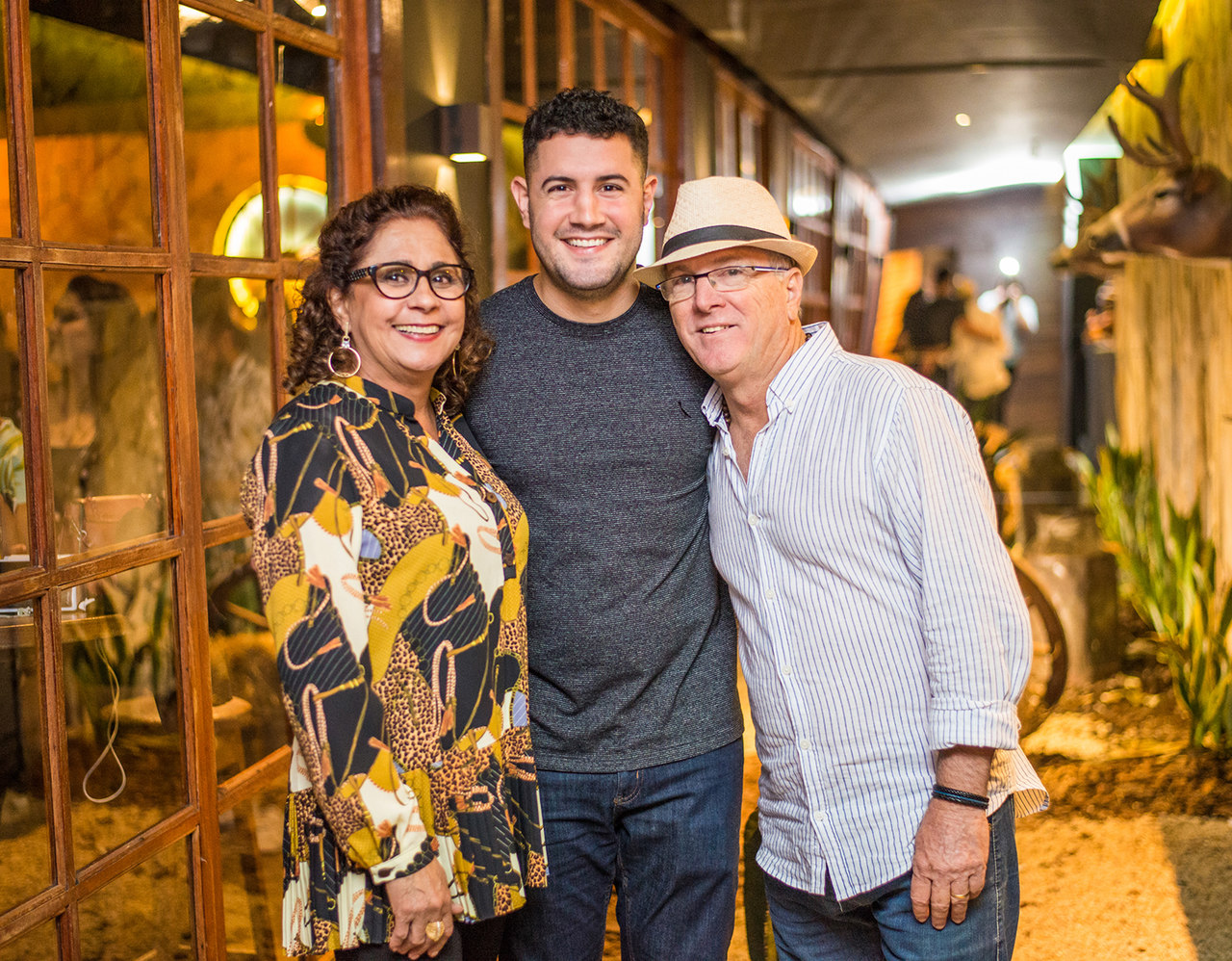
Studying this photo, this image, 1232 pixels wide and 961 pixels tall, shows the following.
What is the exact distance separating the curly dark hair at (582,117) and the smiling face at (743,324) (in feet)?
0.97

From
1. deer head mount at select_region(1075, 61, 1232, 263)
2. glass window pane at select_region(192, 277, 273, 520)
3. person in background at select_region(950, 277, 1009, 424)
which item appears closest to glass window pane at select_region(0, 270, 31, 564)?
glass window pane at select_region(192, 277, 273, 520)

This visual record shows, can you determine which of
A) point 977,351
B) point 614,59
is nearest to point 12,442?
point 614,59

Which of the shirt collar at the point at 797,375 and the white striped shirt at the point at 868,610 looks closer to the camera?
the white striped shirt at the point at 868,610

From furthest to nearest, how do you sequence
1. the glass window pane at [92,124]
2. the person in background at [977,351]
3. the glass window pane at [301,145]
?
the person in background at [977,351] < the glass window pane at [301,145] < the glass window pane at [92,124]

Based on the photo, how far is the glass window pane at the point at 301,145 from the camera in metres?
2.13

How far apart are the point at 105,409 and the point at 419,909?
2.82 feet

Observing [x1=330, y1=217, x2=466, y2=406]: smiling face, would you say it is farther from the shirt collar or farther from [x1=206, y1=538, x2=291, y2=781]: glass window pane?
[x1=206, y1=538, x2=291, y2=781]: glass window pane

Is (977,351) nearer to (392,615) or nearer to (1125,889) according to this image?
(1125,889)

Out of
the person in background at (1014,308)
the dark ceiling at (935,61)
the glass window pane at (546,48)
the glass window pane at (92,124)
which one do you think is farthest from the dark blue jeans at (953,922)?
the person in background at (1014,308)

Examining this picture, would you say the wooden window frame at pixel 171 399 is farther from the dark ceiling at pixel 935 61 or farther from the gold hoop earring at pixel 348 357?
the dark ceiling at pixel 935 61

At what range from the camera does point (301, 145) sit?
221 cm

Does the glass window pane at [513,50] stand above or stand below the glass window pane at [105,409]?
above

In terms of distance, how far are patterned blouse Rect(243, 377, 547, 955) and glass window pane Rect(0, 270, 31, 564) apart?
0.34 meters

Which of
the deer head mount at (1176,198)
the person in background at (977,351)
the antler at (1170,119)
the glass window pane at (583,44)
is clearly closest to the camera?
the glass window pane at (583,44)
